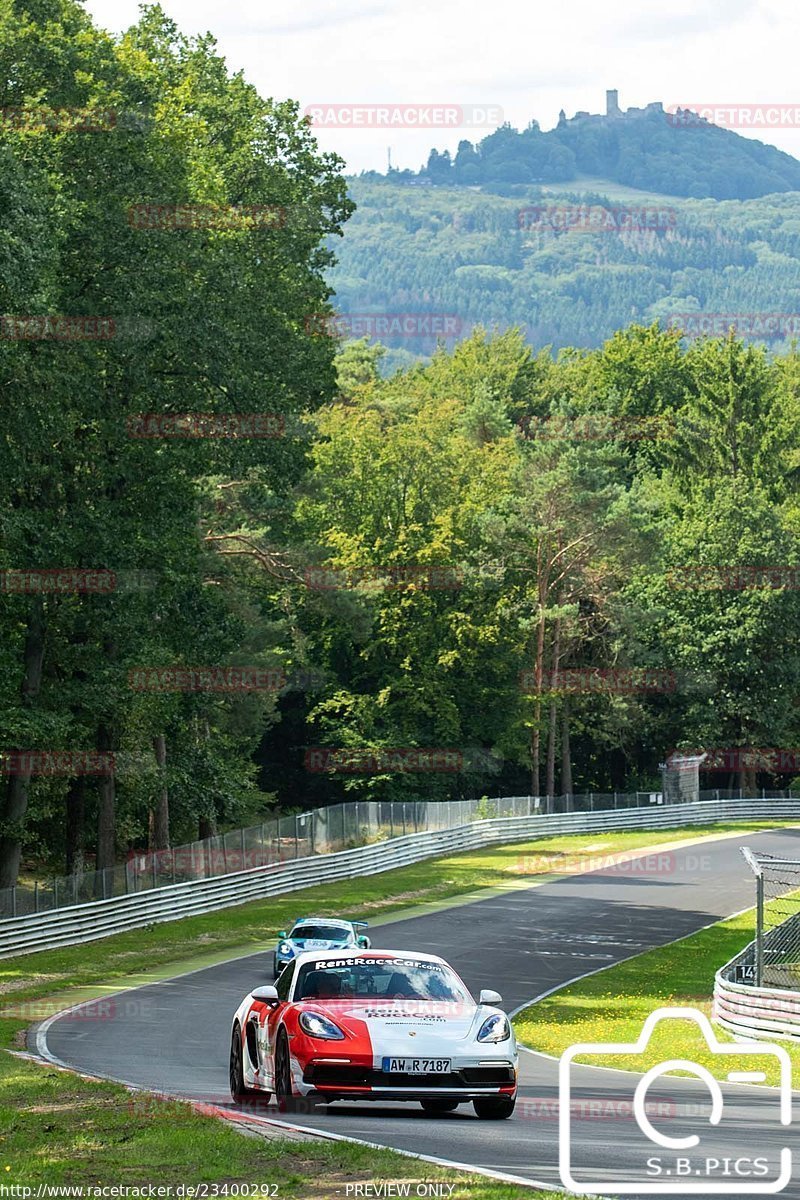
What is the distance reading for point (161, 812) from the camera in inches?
2064

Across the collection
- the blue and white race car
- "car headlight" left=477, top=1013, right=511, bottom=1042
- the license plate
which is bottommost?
the blue and white race car

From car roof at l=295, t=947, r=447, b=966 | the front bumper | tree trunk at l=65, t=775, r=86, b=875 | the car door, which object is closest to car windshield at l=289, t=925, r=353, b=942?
car roof at l=295, t=947, r=447, b=966

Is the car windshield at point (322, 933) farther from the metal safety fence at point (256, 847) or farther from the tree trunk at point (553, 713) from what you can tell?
the tree trunk at point (553, 713)

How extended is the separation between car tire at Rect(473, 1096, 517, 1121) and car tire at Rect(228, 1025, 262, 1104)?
189 centimetres

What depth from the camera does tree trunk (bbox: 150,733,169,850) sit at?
5003 cm

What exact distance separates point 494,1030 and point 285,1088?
1.73 m

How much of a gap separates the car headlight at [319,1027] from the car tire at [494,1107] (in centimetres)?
121

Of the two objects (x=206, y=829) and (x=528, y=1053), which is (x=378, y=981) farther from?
(x=206, y=829)

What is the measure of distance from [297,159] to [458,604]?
121ft

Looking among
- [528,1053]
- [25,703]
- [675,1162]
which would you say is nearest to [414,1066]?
[675,1162]

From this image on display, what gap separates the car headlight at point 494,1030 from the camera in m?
13.9

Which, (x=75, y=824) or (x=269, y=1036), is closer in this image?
(x=269, y=1036)

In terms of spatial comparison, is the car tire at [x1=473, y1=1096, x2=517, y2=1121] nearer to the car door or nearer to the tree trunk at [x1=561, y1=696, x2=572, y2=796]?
the car door

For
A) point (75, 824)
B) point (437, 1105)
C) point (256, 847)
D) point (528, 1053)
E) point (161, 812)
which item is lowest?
point (256, 847)
